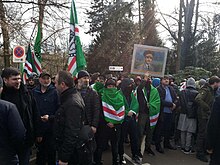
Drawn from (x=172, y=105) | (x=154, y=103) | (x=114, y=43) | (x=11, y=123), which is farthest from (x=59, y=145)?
(x=114, y=43)

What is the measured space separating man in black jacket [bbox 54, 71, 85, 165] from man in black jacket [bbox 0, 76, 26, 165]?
44cm

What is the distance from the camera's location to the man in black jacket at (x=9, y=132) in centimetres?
240

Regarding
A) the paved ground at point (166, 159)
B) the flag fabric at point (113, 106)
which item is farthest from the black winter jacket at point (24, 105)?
the paved ground at point (166, 159)

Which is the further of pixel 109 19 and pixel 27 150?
pixel 109 19

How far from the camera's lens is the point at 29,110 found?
3215 mm

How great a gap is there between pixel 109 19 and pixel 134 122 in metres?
11.7

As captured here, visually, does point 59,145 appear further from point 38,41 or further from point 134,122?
point 38,41

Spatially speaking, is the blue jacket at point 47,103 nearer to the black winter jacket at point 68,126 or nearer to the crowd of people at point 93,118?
the crowd of people at point 93,118

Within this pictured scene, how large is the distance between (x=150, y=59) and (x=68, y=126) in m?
5.29

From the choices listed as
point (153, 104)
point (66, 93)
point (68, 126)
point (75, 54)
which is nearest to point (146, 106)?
point (153, 104)

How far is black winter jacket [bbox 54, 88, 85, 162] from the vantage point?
2656 millimetres

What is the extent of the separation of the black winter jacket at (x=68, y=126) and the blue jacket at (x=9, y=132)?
427 mm

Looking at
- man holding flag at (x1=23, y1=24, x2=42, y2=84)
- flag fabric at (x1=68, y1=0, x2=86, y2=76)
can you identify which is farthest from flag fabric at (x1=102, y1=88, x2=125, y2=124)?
man holding flag at (x1=23, y1=24, x2=42, y2=84)

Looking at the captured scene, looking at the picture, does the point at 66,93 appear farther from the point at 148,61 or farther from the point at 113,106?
the point at 148,61
